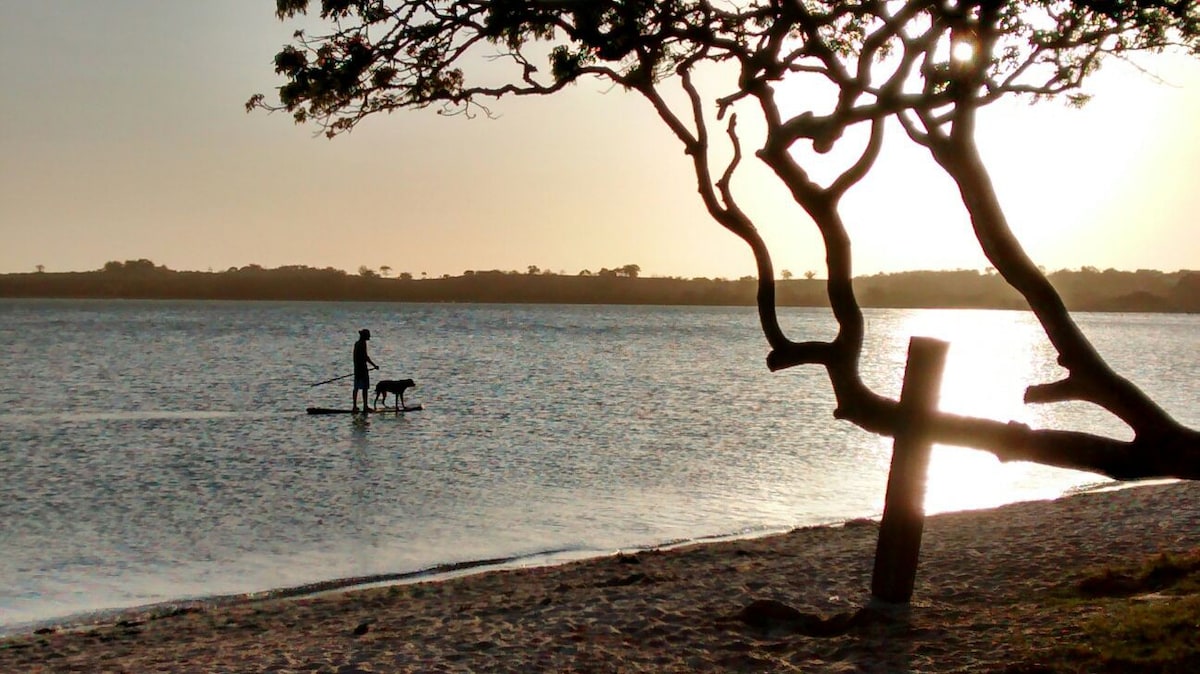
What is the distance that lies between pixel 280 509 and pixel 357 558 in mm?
4748

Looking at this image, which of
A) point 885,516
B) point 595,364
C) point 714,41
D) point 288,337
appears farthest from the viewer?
point 288,337

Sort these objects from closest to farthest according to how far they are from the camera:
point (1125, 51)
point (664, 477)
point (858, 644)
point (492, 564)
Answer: point (858, 644), point (1125, 51), point (492, 564), point (664, 477)

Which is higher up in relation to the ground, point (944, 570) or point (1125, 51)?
point (1125, 51)

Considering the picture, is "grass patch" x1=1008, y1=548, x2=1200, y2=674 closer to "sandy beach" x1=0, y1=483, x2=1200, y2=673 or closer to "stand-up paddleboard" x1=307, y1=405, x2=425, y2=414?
"sandy beach" x1=0, y1=483, x2=1200, y2=673

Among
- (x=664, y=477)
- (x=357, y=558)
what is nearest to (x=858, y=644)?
(x=357, y=558)

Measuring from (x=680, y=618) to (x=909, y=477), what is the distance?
7.98 feet

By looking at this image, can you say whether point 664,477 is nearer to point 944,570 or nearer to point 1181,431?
point 944,570

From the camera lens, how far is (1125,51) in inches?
424

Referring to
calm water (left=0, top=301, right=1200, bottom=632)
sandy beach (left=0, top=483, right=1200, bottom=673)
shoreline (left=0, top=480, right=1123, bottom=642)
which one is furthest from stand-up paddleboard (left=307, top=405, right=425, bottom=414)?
sandy beach (left=0, top=483, right=1200, bottom=673)

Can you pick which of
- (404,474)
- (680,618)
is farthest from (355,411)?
(680,618)

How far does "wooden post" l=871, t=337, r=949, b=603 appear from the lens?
339 inches

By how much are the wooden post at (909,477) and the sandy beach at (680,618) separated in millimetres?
286

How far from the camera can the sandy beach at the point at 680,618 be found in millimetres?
8328

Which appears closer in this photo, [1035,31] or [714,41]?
[714,41]
